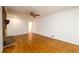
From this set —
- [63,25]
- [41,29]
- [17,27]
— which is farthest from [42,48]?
[41,29]

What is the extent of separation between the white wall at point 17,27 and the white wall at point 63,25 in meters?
1.75

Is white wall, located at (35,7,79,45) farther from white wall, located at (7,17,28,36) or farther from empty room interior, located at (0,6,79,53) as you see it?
white wall, located at (7,17,28,36)

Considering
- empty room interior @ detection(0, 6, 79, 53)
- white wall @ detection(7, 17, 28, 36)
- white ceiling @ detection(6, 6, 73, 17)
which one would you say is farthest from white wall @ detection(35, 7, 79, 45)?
white wall @ detection(7, 17, 28, 36)

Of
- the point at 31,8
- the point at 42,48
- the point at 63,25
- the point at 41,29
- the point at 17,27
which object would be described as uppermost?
the point at 31,8

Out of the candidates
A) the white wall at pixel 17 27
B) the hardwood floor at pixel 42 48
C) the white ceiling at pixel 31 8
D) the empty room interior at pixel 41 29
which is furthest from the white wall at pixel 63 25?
the white wall at pixel 17 27

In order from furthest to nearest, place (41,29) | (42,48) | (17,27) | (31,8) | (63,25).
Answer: (41,29) → (17,27) → (63,25) → (31,8) → (42,48)

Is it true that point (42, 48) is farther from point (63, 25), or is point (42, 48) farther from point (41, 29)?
point (41, 29)

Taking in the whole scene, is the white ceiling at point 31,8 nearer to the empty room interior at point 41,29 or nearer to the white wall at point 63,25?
the empty room interior at point 41,29

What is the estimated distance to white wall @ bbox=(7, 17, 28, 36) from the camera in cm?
757

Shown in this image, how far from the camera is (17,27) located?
8.53m

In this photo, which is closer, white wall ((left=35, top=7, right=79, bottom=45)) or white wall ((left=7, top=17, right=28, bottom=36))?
white wall ((left=35, top=7, right=79, bottom=45))

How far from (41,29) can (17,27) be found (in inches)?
98.3
